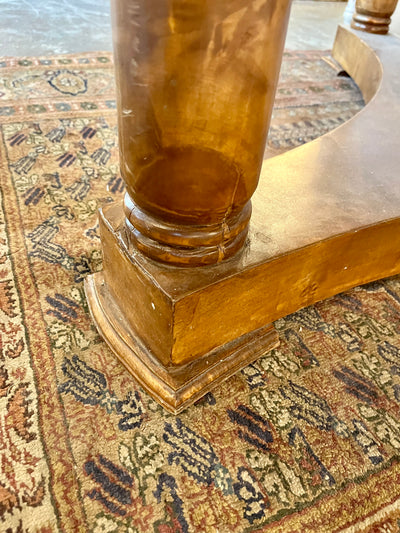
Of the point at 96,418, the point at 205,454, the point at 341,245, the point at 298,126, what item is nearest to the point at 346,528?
the point at 205,454

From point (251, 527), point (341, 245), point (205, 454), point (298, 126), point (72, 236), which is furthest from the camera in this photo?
point (298, 126)

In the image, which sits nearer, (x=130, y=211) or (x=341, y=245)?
(x=130, y=211)

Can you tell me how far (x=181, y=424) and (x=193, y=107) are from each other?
74 centimetres

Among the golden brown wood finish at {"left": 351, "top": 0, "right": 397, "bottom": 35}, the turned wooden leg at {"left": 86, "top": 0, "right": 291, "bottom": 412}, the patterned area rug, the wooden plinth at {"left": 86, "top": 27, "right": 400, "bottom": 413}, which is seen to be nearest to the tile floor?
the golden brown wood finish at {"left": 351, "top": 0, "right": 397, "bottom": 35}

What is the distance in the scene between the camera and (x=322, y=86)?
128 inches

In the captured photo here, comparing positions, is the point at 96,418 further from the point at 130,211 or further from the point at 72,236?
the point at 72,236

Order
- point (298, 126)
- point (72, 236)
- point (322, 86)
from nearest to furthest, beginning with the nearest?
1. point (72, 236)
2. point (298, 126)
3. point (322, 86)

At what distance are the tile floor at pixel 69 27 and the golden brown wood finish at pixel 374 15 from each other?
777 mm

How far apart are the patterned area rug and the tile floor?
2229 millimetres

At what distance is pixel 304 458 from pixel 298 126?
6.76 ft

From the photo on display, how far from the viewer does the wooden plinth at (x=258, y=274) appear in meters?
1.10

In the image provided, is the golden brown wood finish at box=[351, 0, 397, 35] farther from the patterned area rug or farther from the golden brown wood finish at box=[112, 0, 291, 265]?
the golden brown wood finish at box=[112, 0, 291, 265]

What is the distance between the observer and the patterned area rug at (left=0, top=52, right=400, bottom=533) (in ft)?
3.22

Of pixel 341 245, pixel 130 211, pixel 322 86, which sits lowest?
pixel 322 86
